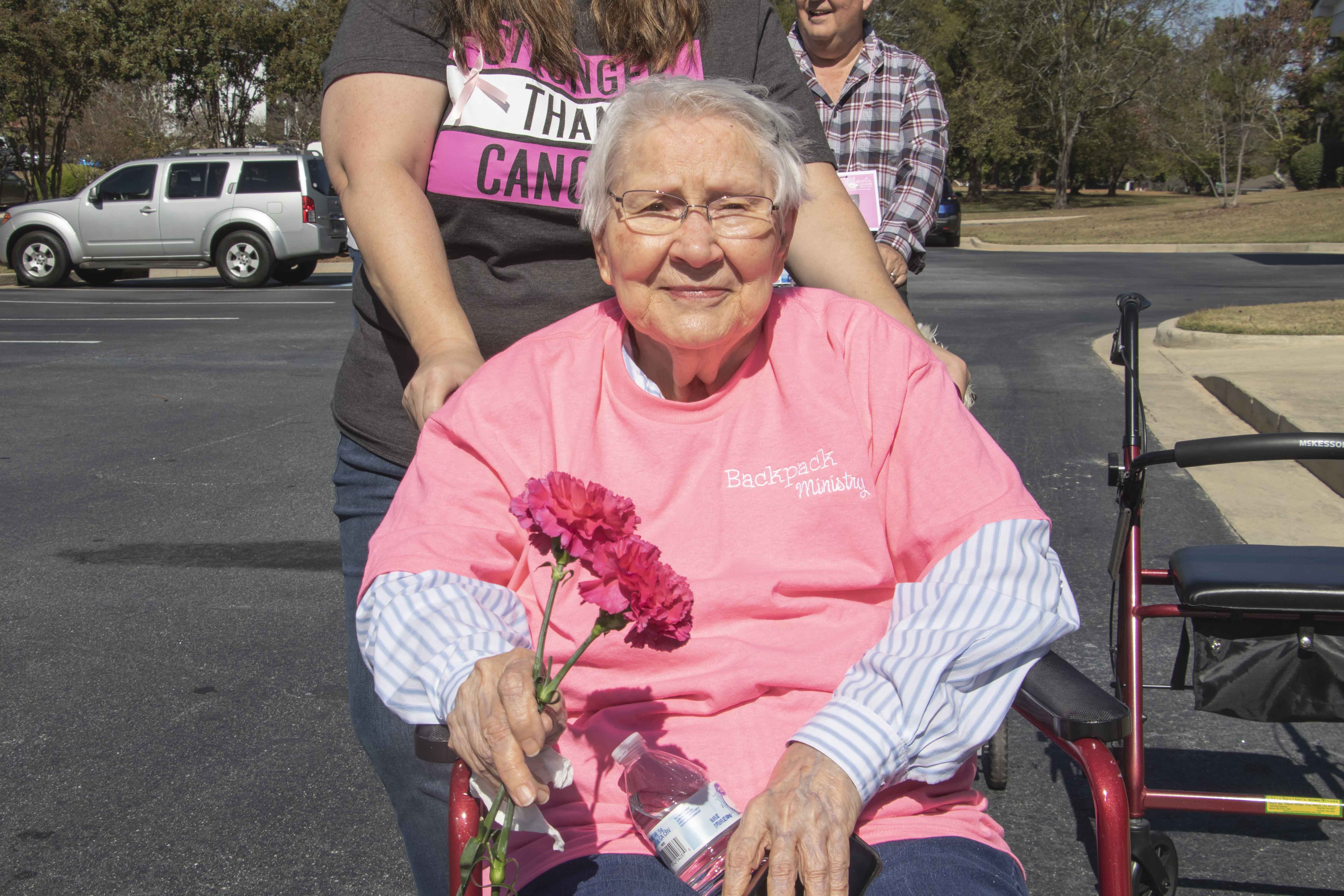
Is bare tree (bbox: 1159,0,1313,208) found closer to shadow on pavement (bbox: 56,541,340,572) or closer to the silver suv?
the silver suv

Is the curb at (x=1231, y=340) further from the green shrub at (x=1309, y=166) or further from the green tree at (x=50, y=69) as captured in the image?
the green shrub at (x=1309, y=166)

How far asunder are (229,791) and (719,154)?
2.21m

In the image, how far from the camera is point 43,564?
190 inches

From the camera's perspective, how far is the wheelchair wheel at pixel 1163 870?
7.96 feet

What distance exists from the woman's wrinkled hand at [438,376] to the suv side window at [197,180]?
57.1 ft

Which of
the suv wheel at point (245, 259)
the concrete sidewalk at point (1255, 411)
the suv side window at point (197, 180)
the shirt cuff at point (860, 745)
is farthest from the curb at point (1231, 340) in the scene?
the suv side window at point (197, 180)

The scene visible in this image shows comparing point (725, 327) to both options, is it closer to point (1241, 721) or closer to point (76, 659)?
point (1241, 721)

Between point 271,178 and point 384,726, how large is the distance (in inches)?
676

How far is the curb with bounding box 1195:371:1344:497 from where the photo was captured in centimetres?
564

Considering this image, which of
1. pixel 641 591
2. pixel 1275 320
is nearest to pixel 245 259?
pixel 1275 320

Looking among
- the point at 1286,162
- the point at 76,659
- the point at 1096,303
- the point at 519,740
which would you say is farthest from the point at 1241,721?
the point at 1286,162

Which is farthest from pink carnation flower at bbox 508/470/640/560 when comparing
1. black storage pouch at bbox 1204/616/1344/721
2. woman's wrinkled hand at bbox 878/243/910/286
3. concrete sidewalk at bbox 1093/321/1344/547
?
concrete sidewalk at bbox 1093/321/1344/547

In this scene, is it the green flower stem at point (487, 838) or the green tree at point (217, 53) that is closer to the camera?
the green flower stem at point (487, 838)

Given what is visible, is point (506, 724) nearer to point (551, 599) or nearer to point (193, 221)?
point (551, 599)
